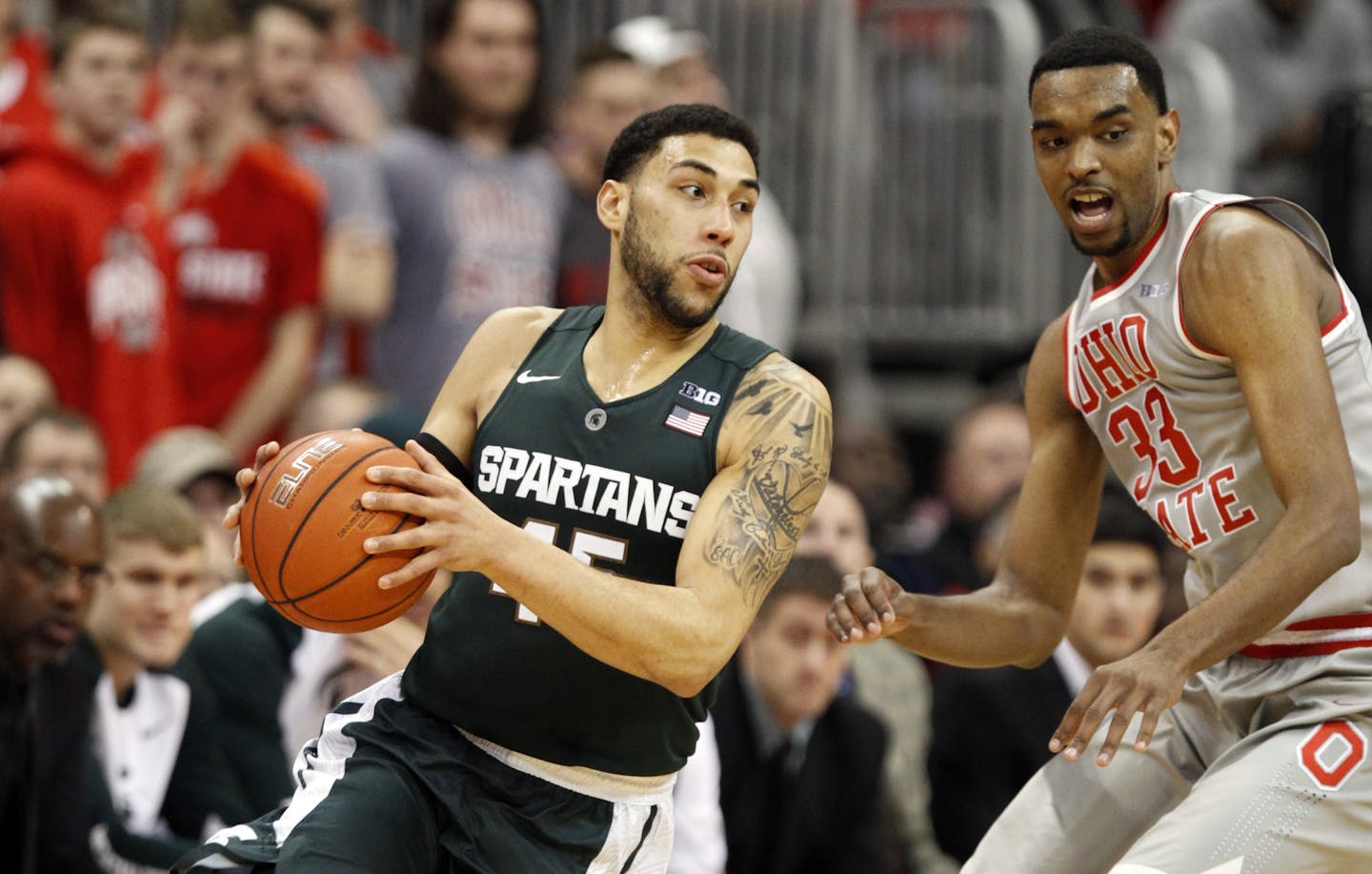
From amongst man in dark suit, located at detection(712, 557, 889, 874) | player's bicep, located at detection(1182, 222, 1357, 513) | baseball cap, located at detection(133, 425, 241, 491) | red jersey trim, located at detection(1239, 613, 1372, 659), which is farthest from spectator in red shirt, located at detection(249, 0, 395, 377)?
red jersey trim, located at detection(1239, 613, 1372, 659)

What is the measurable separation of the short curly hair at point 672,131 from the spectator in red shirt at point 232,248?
4428 millimetres

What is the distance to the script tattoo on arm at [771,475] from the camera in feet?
14.8

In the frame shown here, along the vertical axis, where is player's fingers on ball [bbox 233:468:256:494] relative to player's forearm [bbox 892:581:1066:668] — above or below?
above

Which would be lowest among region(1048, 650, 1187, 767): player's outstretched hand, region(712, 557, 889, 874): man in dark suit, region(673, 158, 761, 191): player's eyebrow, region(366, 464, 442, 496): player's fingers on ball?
region(712, 557, 889, 874): man in dark suit

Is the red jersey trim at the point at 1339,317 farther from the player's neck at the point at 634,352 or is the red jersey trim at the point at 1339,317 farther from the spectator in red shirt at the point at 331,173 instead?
the spectator in red shirt at the point at 331,173

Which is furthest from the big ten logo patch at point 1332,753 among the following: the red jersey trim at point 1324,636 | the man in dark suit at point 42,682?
the man in dark suit at point 42,682

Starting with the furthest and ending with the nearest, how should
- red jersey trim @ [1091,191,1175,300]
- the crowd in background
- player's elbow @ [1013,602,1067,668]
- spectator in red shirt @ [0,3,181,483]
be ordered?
spectator in red shirt @ [0,3,181,483] → the crowd in background → player's elbow @ [1013,602,1067,668] → red jersey trim @ [1091,191,1175,300]

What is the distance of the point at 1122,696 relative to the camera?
4.24 metres

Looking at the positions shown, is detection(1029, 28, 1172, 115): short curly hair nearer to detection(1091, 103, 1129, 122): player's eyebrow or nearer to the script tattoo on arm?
detection(1091, 103, 1129, 122): player's eyebrow

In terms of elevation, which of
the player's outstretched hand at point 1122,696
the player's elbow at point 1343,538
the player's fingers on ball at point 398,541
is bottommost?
→ the player's outstretched hand at point 1122,696

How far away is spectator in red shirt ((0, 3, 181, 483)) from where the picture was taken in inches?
341

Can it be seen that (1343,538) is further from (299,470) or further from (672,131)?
(299,470)

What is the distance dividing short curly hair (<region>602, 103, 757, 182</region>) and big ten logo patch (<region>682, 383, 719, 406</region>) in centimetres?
57

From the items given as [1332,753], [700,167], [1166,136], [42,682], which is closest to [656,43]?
[42,682]
